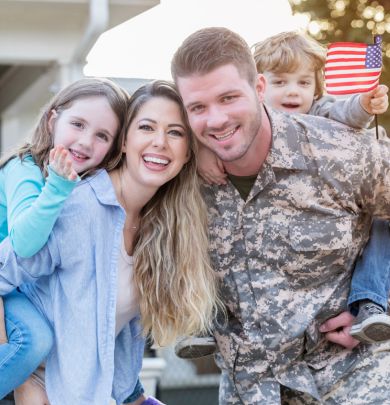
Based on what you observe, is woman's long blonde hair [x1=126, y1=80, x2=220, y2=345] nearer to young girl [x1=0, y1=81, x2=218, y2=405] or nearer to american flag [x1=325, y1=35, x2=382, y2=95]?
young girl [x1=0, y1=81, x2=218, y2=405]

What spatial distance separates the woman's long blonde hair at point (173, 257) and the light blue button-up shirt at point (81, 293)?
27cm

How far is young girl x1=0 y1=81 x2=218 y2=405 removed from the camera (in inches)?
153

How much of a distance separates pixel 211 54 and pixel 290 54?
992mm

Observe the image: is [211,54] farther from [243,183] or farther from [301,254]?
[301,254]

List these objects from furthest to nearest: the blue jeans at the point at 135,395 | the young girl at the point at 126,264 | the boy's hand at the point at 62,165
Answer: the blue jeans at the point at 135,395 < the young girl at the point at 126,264 < the boy's hand at the point at 62,165

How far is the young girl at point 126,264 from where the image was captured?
12.7ft

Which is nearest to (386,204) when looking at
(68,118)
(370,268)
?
(370,268)

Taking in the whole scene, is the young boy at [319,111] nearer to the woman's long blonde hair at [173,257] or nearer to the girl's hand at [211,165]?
the girl's hand at [211,165]

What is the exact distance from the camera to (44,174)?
401 centimetres

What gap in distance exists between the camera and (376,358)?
4.37 metres

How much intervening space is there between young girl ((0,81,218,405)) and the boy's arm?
2.25 ft

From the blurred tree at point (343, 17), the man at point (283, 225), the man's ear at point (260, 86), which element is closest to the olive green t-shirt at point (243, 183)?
the man at point (283, 225)

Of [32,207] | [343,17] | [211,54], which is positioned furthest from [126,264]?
[343,17]

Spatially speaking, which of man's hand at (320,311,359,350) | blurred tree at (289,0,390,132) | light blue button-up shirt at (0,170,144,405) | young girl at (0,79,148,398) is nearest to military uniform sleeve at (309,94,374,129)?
man's hand at (320,311,359,350)
